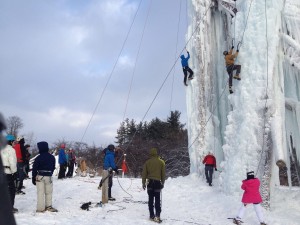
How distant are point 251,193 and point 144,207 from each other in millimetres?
3082

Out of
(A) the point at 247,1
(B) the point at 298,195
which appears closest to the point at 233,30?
(A) the point at 247,1

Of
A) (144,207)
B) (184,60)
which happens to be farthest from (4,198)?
(184,60)

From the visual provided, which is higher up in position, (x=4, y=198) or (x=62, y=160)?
(x=62, y=160)

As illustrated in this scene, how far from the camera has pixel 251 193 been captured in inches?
331

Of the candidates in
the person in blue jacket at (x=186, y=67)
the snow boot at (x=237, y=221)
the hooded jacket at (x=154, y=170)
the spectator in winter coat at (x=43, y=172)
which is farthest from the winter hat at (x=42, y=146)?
the person in blue jacket at (x=186, y=67)

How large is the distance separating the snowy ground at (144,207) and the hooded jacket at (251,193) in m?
0.79

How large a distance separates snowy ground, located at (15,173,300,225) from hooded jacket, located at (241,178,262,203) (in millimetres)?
790

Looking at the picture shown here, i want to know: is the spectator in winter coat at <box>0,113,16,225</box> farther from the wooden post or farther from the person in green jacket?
the wooden post

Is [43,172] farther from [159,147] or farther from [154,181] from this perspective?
[159,147]

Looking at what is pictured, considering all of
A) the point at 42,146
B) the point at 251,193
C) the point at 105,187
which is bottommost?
the point at 251,193

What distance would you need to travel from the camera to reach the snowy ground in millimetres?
7746

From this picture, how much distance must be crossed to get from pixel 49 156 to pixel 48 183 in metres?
0.62

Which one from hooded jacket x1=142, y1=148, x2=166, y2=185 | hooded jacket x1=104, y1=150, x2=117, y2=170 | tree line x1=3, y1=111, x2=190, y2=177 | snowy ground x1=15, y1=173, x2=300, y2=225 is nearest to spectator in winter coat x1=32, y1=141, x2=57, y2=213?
snowy ground x1=15, y1=173, x2=300, y2=225

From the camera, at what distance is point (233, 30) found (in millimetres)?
12828
